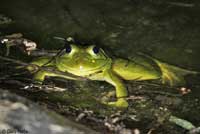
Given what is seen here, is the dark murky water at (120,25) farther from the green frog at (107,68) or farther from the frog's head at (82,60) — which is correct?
the frog's head at (82,60)

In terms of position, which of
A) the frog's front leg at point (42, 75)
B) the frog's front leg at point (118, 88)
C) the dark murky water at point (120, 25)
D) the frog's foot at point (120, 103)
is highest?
the dark murky water at point (120, 25)

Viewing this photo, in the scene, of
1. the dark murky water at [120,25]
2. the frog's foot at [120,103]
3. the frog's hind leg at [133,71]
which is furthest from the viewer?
the dark murky water at [120,25]

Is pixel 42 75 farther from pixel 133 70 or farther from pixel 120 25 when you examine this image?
pixel 120 25

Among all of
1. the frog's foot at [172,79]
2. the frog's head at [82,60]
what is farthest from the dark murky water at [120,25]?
the frog's head at [82,60]

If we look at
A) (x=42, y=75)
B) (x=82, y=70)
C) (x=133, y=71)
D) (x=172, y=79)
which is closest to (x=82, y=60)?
(x=82, y=70)

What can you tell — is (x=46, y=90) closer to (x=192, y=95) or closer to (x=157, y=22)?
(x=192, y=95)

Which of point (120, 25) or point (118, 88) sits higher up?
point (120, 25)

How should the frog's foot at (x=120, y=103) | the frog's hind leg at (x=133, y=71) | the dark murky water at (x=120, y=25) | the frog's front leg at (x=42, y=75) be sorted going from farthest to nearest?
the dark murky water at (x=120, y=25), the frog's hind leg at (x=133, y=71), the frog's front leg at (x=42, y=75), the frog's foot at (x=120, y=103)

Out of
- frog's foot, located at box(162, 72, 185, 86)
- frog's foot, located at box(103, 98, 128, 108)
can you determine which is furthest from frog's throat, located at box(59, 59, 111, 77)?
frog's foot, located at box(162, 72, 185, 86)

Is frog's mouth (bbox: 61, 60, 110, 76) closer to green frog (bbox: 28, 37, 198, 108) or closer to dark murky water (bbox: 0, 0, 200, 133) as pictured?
green frog (bbox: 28, 37, 198, 108)
